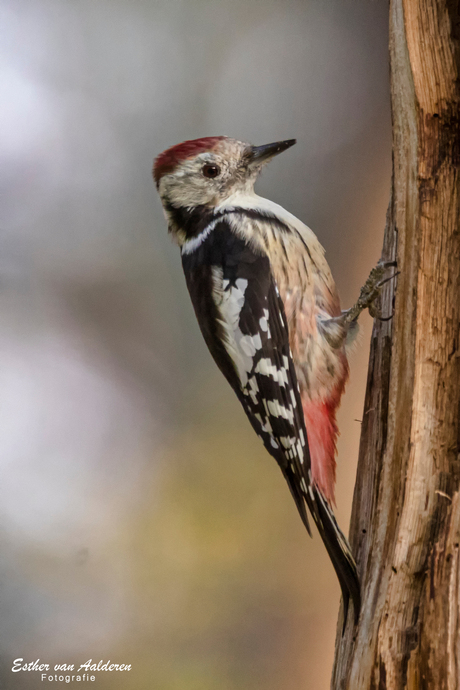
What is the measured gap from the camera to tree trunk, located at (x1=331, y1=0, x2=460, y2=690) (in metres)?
0.83

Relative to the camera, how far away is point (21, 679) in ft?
3.63

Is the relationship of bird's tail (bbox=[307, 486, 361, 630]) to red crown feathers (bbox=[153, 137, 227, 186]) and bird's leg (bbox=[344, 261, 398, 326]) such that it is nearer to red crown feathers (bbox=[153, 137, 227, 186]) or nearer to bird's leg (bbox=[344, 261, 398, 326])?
bird's leg (bbox=[344, 261, 398, 326])

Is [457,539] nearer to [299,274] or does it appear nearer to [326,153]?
[299,274]

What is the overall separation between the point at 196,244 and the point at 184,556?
2.45ft

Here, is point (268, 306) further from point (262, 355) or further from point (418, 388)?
point (418, 388)

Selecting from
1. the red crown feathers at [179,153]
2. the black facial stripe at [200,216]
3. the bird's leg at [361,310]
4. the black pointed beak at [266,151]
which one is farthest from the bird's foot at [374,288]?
the red crown feathers at [179,153]

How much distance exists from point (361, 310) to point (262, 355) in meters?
0.24

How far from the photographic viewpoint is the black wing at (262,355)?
104 centimetres

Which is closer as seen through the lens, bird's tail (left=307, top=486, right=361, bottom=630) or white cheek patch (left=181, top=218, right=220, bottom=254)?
bird's tail (left=307, top=486, right=361, bottom=630)

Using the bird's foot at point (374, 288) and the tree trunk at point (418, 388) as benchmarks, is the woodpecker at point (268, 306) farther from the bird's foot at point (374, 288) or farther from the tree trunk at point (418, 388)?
the tree trunk at point (418, 388)

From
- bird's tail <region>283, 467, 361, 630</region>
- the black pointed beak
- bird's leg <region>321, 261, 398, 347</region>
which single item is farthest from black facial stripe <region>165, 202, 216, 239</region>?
bird's tail <region>283, 467, 361, 630</region>

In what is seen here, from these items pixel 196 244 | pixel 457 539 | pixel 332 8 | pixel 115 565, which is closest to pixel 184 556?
pixel 115 565

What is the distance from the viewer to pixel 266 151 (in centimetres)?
115

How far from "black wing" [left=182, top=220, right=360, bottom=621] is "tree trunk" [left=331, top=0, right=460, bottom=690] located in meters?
0.13
